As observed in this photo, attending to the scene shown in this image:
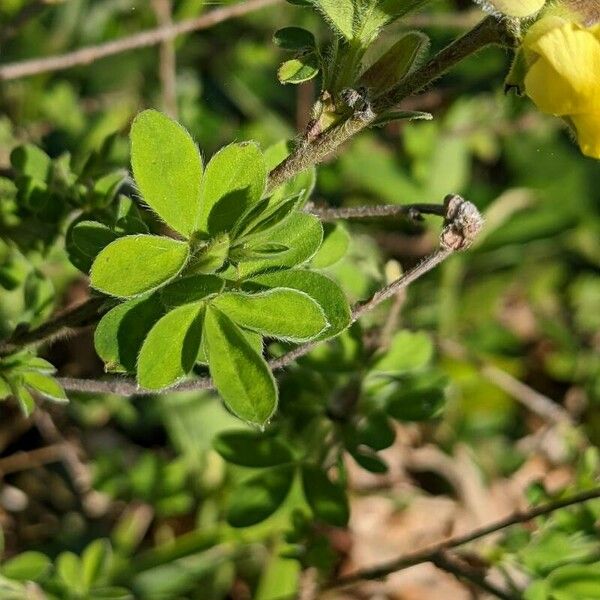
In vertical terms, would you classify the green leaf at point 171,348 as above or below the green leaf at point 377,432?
below

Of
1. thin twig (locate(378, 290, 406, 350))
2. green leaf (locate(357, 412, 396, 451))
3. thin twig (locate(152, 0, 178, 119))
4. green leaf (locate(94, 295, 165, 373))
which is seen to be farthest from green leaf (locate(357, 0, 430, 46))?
thin twig (locate(152, 0, 178, 119))

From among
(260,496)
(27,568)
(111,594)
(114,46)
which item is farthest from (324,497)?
(114,46)

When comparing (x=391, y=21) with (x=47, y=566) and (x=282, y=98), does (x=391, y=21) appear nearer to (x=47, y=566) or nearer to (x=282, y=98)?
(x=47, y=566)

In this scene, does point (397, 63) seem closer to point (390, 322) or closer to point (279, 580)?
point (390, 322)

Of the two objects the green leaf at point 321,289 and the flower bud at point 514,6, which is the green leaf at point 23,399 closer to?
the green leaf at point 321,289

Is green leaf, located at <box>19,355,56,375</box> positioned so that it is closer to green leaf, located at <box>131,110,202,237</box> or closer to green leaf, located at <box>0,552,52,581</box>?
green leaf, located at <box>131,110,202,237</box>

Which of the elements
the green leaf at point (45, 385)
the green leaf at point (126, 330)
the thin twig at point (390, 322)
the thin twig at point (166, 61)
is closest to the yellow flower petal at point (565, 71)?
the green leaf at point (126, 330)
